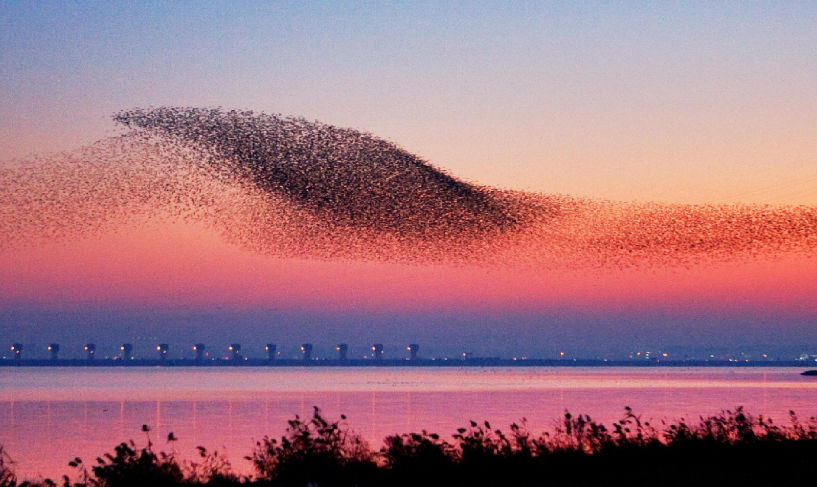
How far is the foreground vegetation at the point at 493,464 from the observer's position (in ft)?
79.6

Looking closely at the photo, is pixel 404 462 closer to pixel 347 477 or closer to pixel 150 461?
pixel 347 477

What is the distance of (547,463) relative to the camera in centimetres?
2806

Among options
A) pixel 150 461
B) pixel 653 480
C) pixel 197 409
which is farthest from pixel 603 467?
pixel 197 409

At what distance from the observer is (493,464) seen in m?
27.3

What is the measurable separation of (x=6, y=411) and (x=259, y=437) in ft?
125

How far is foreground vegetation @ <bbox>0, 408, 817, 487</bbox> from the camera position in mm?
24266

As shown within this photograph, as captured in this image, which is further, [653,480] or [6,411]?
[6,411]

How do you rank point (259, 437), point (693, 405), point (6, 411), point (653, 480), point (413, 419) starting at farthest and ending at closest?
point (693, 405), point (6, 411), point (413, 419), point (259, 437), point (653, 480)

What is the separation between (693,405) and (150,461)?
77493 mm

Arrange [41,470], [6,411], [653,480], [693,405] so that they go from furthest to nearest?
[693,405], [6,411], [41,470], [653,480]

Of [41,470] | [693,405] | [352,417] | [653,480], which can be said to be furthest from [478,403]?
[653,480]

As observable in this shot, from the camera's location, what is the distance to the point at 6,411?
3314 inches

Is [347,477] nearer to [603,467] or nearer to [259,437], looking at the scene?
[603,467]

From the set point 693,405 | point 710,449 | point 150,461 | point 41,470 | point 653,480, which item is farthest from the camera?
point 693,405
